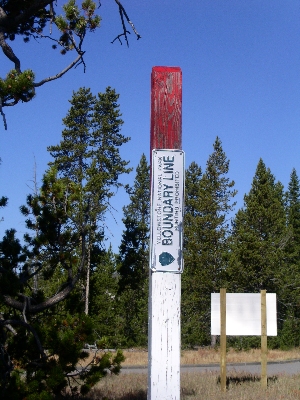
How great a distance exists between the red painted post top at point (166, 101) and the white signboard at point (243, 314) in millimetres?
7122

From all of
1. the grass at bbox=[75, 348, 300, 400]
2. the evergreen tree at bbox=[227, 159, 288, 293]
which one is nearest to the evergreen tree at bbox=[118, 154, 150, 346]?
the evergreen tree at bbox=[227, 159, 288, 293]

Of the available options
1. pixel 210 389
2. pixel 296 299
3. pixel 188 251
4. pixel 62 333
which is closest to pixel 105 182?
pixel 188 251

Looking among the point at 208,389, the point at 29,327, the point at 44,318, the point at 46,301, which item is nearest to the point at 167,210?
the point at 29,327

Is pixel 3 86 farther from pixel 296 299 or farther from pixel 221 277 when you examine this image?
pixel 296 299

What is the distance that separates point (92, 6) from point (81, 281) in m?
25.1

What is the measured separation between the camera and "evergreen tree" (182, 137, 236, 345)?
1366 inches

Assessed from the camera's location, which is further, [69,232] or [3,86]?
[69,232]

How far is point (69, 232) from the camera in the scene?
7719 mm

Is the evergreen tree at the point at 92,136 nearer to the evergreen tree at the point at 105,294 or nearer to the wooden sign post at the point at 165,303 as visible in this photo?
the evergreen tree at the point at 105,294

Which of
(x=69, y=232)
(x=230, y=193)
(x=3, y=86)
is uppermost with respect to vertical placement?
(x=230, y=193)

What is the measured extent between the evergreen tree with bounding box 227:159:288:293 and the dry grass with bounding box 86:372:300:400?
21.7 meters

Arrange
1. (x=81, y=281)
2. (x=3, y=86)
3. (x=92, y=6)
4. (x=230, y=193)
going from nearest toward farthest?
1. (x=3, y=86)
2. (x=92, y=6)
3. (x=81, y=281)
4. (x=230, y=193)

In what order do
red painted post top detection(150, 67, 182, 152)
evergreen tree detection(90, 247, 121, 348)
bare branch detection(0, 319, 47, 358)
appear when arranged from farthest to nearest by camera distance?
evergreen tree detection(90, 247, 121, 348)
bare branch detection(0, 319, 47, 358)
red painted post top detection(150, 67, 182, 152)

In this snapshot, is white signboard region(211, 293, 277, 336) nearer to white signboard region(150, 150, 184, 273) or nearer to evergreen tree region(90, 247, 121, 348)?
white signboard region(150, 150, 184, 273)
